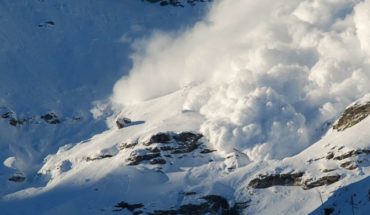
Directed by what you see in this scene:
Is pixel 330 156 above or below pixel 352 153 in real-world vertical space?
above

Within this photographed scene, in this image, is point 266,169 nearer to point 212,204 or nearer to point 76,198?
point 212,204

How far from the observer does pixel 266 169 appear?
19612cm

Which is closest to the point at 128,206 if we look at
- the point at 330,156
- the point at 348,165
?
the point at 330,156

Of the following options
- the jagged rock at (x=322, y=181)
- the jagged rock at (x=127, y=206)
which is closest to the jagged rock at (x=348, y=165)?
the jagged rock at (x=322, y=181)

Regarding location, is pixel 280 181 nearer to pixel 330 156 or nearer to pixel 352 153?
pixel 330 156

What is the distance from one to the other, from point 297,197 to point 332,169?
8290mm

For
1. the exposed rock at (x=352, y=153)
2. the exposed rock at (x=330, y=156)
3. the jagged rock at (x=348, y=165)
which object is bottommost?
the jagged rock at (x=348, y=165)

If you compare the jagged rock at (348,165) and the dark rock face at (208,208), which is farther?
the dark rock face at (208,208)

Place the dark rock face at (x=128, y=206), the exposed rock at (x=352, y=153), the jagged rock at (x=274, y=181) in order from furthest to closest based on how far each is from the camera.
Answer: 1. the dark rock face at (x=128, y=206)
2. the jagged rock at (x=274, y=181)
3. the exposed rock at (x=352, y=153)

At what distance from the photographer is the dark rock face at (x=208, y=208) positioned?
19138 cm

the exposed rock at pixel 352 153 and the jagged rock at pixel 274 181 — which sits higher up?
the exposed rock at pixel 352 153

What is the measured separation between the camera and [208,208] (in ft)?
630

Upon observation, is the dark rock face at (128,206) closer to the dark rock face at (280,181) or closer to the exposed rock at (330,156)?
the dark rock face at (280,181)

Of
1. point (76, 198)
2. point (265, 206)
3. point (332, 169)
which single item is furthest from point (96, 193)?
point (332, 169)
